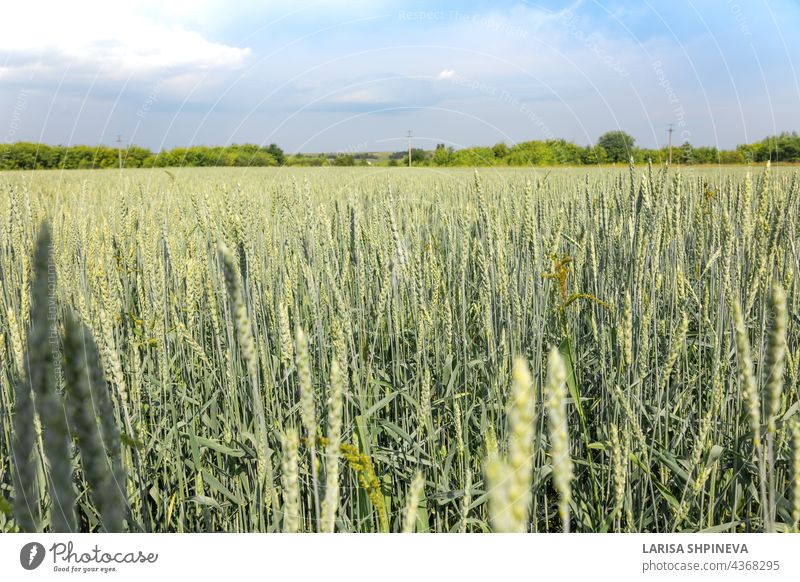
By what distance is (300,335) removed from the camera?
0.54 metres

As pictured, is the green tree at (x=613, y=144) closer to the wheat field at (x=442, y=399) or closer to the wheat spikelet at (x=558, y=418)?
the wheat field at (x=442, y=399)

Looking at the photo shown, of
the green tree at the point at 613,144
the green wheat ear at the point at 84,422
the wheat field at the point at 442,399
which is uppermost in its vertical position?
the green tree at the point at 613,144

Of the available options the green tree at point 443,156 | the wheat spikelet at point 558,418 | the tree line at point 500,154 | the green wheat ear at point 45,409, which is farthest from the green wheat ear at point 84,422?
the green tree at point 443,156

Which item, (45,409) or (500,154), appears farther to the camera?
(500,154)

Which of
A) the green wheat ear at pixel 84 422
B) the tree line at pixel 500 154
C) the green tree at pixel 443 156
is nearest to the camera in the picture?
the green wheat ear at pixel 84 422

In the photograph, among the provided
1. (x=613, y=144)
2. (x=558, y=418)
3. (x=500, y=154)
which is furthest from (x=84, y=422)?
(x=500, y=154)

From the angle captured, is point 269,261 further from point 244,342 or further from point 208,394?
point 244,342

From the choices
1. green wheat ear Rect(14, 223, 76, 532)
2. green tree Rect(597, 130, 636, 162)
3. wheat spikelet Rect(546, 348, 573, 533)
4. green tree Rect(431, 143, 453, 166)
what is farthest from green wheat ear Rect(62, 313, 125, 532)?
green tree Rect(431, 143, 453, 166)

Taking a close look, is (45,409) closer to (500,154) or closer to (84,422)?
(84,422)

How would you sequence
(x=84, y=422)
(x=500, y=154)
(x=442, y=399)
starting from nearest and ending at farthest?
(x=84, y=422) → (x=442, y=399) → (x=500, y=154)

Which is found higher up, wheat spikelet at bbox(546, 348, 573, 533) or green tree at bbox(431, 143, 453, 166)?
green tree at bbox(431, 143, 453, 166)

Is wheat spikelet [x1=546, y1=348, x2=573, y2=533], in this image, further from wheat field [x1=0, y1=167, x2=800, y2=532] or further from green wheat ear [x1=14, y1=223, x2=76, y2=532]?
green wheat ear [x1=14, y1=223, x2=76, y2=532]

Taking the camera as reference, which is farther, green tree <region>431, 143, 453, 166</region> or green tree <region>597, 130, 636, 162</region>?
green tree <region>431, 143, 453, 166</region>
